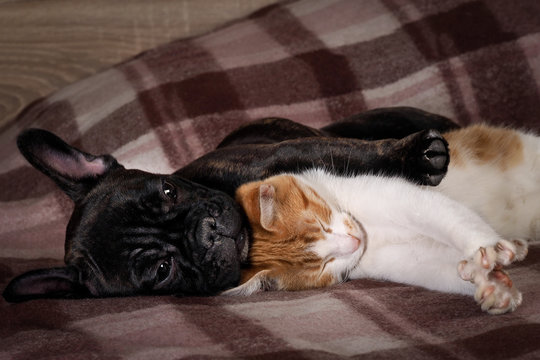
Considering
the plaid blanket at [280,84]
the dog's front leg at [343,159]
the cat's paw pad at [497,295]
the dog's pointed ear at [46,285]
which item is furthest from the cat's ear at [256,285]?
the plaid blanket at [280,84]

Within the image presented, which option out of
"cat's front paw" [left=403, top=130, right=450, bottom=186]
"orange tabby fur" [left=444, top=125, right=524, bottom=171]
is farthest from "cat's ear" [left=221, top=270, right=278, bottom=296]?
"orange tabby fur" [left=444, top=125, right=524, bottom=171]

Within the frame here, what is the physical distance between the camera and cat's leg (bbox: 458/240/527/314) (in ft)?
5.40

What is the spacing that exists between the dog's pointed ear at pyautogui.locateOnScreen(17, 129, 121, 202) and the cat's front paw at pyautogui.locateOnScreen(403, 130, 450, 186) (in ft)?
3.94

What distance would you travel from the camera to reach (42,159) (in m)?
2.28

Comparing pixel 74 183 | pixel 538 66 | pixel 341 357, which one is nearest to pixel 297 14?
pixel 538 66

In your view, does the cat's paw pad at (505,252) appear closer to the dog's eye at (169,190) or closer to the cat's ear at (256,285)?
the cat's ear at (256,285)

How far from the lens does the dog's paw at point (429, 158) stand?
2.21 m

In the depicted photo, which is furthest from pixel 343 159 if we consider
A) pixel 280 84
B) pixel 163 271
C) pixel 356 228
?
pixel 280 84

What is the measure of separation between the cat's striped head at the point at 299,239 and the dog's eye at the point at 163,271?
267mm

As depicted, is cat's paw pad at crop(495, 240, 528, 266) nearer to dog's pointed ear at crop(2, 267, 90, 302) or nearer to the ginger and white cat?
the ginger and white cat

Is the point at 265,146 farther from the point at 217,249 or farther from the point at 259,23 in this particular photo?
the point at 259,23

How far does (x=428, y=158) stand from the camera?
222 centimetres

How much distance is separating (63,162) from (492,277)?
1.62 meters

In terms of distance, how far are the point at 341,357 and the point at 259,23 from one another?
2.41 m
